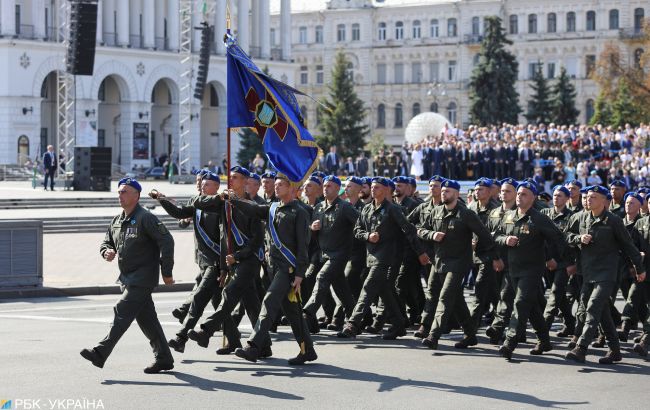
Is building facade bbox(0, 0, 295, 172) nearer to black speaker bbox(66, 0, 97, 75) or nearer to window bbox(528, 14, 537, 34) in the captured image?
black speaker bbox(66, 0, 97, 75)

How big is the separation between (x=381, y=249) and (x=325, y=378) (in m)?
3.67

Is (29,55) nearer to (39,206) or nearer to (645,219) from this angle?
(39,206)

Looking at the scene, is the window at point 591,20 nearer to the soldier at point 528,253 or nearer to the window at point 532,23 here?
the window at point 532,23

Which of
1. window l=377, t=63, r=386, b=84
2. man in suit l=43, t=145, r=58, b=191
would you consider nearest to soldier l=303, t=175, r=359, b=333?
man in suit l=43, t=145, r=58, b=191

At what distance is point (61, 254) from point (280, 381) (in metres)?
16.3

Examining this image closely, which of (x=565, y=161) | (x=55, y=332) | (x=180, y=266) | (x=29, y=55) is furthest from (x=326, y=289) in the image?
(x=29, y=55)

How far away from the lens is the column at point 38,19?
235ft

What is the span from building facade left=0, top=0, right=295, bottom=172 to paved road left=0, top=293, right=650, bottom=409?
48382mm

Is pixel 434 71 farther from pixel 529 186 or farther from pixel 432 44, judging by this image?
pixel 529 186

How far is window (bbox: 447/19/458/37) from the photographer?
107 metres

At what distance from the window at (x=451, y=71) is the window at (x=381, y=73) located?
6120mm

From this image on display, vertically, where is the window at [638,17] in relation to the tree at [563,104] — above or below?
above

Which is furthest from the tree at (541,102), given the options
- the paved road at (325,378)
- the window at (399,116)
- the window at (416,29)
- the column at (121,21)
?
the paved road at (325,378)

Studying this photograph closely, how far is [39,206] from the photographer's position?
4200cm
